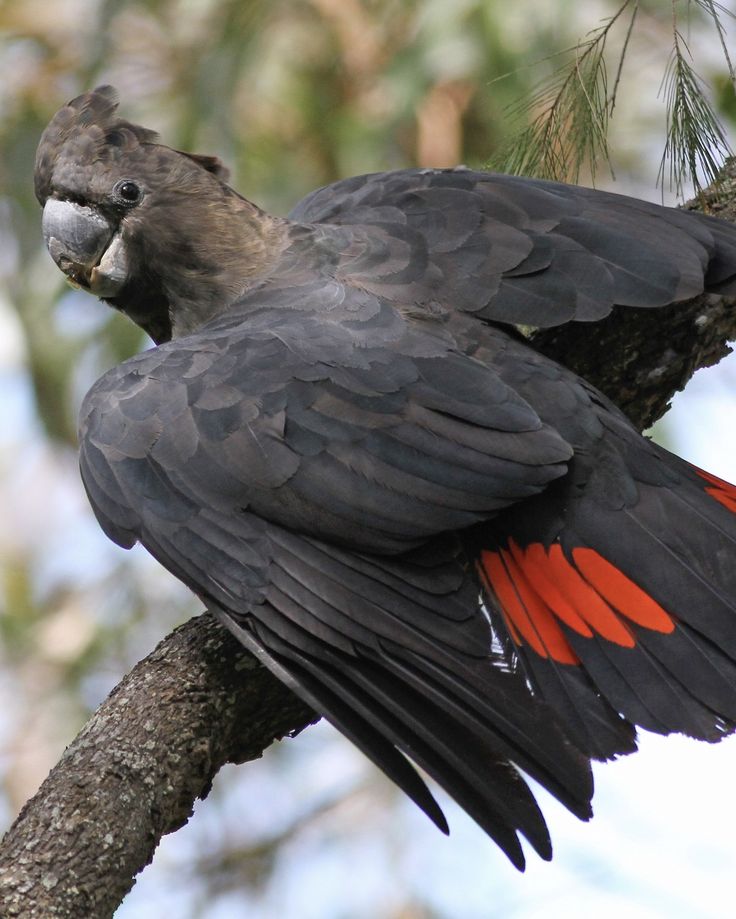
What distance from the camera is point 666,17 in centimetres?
411

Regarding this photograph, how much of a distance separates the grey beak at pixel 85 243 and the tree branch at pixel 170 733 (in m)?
1.15

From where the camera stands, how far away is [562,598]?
2.77 m

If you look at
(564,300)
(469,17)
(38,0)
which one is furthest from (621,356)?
(38,0)

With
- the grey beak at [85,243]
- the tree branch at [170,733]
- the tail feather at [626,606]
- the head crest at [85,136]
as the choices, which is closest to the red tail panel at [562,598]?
the tail feather at [626,606]

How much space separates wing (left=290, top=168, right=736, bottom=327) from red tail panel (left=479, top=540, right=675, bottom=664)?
0.62 m

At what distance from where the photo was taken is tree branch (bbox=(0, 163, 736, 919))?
96.6 inches

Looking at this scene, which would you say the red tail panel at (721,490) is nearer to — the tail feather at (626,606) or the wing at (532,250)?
the tail feather at (626,606)

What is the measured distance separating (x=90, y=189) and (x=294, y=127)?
10.4ft

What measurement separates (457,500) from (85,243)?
4.91 ft

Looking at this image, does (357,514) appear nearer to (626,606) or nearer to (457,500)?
(457,500)

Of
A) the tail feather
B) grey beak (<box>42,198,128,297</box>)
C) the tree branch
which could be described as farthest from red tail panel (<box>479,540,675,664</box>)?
grey beak (<box>42,198,128,297</box>)

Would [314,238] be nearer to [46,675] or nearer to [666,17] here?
[666,17]

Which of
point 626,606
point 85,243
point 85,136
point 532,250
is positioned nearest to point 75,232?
point 85,243

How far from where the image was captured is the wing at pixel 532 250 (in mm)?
3111
